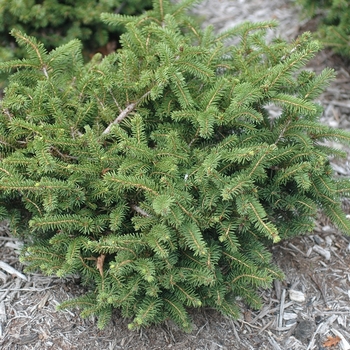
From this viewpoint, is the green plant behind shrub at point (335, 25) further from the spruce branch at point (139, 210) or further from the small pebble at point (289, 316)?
the spruce branch at point (139, 210)

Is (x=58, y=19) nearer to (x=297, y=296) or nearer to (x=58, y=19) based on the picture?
(x=58, y=19)

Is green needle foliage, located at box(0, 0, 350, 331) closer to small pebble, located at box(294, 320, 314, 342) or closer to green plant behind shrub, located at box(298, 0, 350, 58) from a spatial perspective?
small pebble, located at box(294, 320, 314, 342)

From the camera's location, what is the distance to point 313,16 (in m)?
4.96

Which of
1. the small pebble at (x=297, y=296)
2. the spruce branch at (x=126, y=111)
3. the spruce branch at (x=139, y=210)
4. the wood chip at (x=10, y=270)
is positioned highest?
the spruce branch at (x=126, y=111)

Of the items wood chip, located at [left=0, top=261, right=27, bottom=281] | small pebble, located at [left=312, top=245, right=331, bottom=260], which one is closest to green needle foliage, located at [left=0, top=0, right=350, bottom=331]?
wood chip, located at [left=0, top=261, right=27, bottom=281]

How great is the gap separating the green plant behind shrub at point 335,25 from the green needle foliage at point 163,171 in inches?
63.3

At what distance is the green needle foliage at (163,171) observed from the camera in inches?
98.5

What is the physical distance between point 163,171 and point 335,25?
3135 millimetres

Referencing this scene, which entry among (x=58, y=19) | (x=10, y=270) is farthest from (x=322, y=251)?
(x=58, y=19)

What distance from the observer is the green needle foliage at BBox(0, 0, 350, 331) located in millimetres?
2502

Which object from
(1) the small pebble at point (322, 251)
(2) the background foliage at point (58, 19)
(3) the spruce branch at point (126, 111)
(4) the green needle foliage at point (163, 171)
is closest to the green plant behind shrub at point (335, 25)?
(4) the green needle foliage at point (163, 171)

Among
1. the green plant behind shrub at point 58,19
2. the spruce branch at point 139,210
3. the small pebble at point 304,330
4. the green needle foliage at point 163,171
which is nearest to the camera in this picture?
the green needle foliage at point 163,171

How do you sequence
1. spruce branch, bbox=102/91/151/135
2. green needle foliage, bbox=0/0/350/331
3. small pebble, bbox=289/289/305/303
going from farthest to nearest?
1. small pebble, bbox=289/289/305/303
2. spruce branch, bbox=102/91/151/135
3. green needle foliage, bbox=0/0/350/331

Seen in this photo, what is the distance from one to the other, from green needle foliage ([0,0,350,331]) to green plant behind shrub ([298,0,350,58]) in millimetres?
1609
